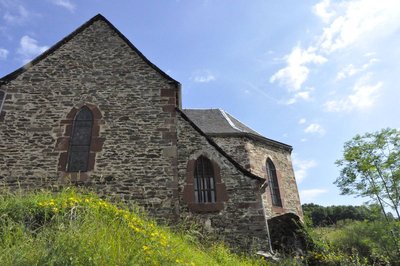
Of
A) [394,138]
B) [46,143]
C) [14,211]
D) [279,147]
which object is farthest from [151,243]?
[394,138]

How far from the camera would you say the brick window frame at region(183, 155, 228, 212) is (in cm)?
900

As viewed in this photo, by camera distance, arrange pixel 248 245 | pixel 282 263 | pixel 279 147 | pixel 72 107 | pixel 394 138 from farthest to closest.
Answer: pixel 279 147 → pixel 394 138 → pixel 72 107 → pixel 248 245 → pixel 282 263

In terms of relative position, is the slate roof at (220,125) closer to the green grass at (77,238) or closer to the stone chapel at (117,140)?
A: the stone chapel at (117,140)

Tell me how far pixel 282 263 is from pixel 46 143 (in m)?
7.72

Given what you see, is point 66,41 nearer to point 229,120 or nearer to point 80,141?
point 80,141

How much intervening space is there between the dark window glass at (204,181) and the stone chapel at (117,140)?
0.11 ft

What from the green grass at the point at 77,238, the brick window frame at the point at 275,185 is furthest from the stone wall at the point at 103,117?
the brick window frame at the point at 275,185

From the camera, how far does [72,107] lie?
33.0 ft

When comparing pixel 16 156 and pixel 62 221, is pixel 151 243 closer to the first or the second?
pixel 62 221

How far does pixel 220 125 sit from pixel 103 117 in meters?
7.55

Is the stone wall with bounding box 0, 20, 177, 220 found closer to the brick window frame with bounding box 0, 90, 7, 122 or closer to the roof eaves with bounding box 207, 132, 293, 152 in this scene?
the brick window frame with bounding box 0, 90, 7, 122

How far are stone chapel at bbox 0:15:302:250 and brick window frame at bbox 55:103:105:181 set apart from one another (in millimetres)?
30

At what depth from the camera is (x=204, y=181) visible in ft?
31.6

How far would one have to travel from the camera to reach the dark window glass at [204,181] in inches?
371
